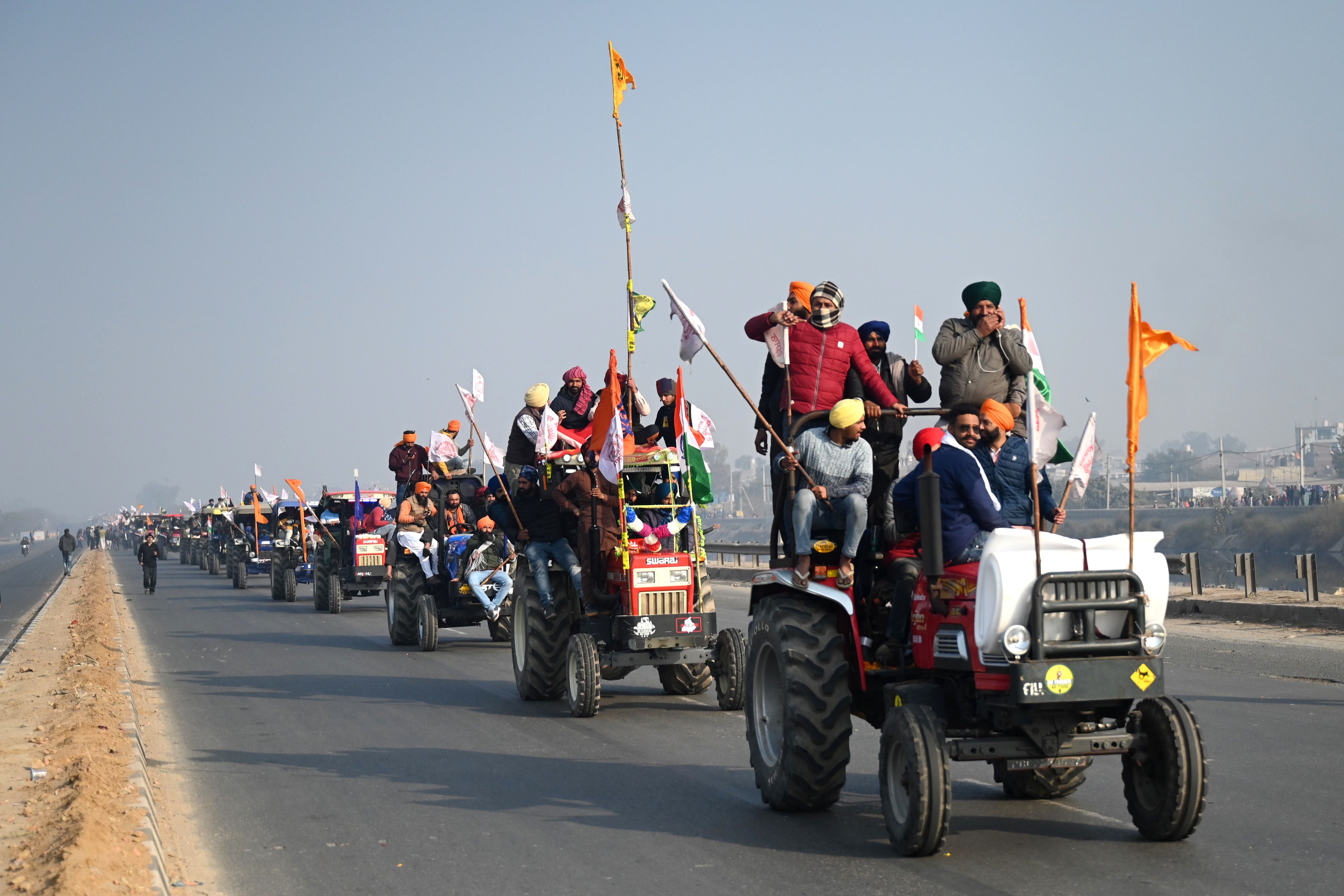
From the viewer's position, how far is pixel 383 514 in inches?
1160

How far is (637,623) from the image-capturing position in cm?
1243

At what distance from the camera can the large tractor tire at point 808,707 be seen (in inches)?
298

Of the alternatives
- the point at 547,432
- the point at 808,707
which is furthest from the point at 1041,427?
the point at 547,432

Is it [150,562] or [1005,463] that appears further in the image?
[150,562]

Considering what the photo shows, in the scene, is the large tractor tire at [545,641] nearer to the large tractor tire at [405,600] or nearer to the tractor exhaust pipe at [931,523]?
the large tractor tire at [405,600]

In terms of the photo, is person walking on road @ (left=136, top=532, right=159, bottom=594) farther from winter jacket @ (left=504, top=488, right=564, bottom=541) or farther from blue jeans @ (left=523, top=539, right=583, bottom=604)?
blue jeans @ (left=523, top=539, right=583, bottom=604)

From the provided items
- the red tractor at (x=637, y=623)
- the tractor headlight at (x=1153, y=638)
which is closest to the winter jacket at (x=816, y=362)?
the tractor headlight at (x=1153, y=638)

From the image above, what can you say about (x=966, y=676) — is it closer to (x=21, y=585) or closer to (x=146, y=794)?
(x=146, y=794)

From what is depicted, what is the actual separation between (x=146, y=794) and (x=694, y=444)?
6.30 m

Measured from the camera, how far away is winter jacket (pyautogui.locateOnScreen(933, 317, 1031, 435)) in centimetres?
891

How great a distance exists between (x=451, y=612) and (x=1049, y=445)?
14.4 metres

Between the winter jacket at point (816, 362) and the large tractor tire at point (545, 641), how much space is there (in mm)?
5059

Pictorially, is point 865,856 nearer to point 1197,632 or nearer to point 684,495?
point 684,495

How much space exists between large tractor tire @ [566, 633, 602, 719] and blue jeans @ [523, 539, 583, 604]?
0.88 metres
